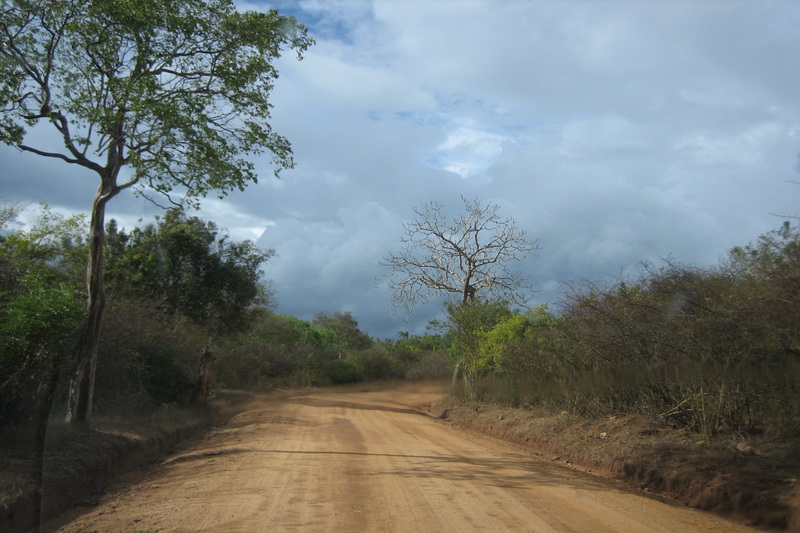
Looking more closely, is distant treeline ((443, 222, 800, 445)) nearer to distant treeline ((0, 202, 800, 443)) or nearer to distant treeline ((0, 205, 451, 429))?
distant treeline ((0, 202, 800, 443))

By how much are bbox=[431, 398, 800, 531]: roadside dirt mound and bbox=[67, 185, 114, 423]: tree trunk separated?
9.94 m

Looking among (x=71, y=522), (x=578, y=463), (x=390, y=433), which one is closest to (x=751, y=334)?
(x=578, y=463)

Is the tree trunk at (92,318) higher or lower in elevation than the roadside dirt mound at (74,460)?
higher

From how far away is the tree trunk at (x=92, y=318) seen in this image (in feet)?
39.2

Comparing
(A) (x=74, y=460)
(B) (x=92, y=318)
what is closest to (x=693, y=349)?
(A) (x=74, y=460)

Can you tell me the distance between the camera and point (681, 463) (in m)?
9.34

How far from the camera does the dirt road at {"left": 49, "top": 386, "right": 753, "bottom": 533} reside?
21.3 feet

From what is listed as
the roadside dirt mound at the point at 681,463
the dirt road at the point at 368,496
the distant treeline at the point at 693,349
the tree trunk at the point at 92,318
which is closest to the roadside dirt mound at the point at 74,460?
the dirt road at the point at 368,496

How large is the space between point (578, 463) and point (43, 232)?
19.3m

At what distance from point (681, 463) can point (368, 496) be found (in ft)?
17.0

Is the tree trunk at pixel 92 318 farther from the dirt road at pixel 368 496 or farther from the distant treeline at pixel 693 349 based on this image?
the distant treeline at pixel 693 349

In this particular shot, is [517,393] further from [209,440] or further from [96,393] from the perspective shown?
[96,393]

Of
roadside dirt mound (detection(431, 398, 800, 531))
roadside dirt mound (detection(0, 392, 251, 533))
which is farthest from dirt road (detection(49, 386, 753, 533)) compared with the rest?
roadside dirt mound (detection(431, 398, 800, 531))

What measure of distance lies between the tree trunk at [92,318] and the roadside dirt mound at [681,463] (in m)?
9.94
